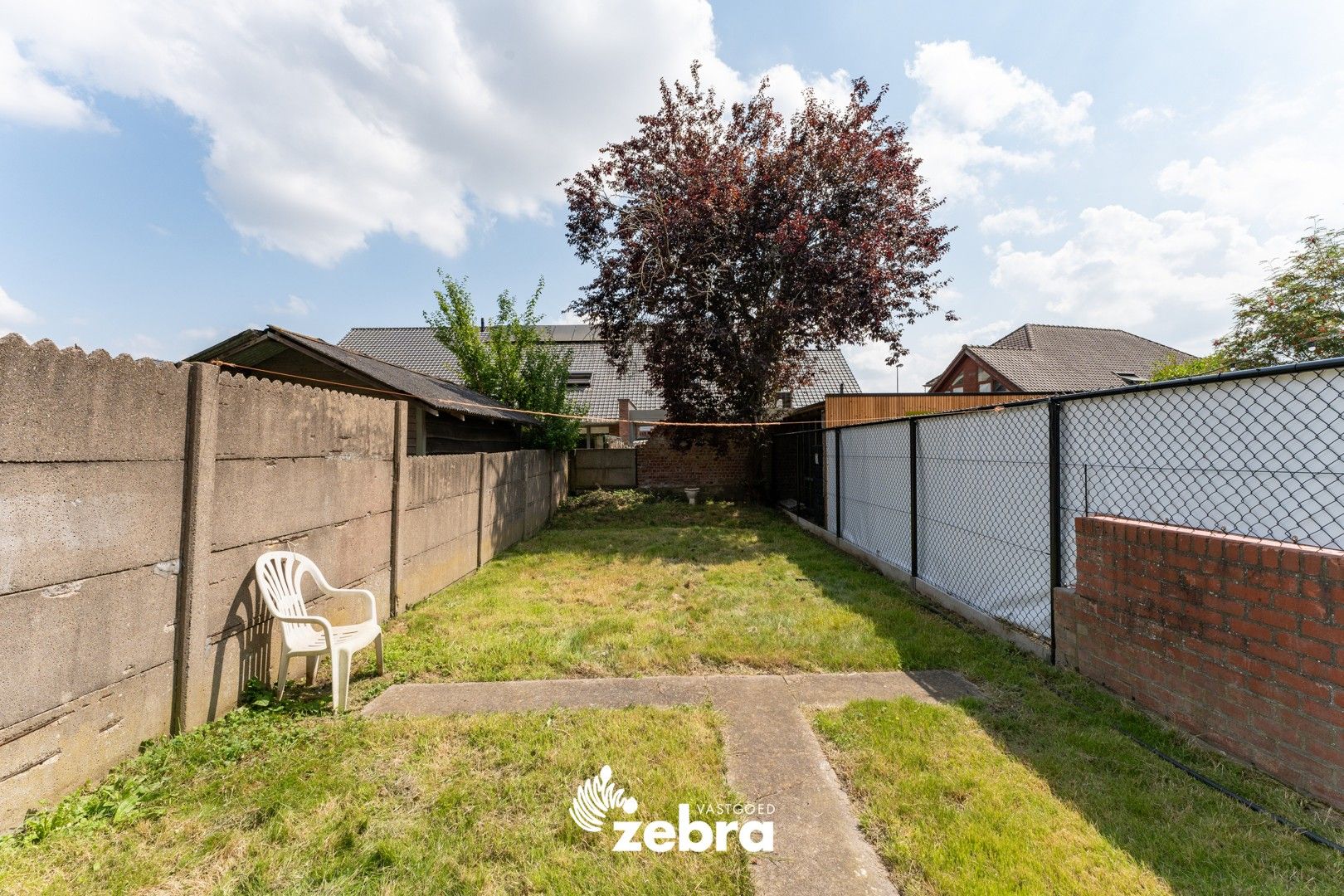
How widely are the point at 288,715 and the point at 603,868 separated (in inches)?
83.5

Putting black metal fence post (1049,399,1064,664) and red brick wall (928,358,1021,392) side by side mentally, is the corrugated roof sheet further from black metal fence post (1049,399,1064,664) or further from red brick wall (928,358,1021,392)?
red brick wall (928,358,1021,392)

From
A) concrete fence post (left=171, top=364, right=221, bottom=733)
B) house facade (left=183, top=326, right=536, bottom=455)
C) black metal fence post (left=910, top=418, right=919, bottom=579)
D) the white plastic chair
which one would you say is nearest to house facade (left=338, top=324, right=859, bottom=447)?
house facade (left=183, top=326, right=536, bottom=455)

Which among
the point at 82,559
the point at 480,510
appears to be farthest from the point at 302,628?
the point at 480,510

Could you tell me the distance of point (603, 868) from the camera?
177 cm

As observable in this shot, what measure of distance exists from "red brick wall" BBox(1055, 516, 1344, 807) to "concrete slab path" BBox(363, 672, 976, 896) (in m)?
0.84

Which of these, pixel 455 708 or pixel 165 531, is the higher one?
pixel 165 531

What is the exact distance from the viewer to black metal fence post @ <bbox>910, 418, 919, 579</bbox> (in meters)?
5.42

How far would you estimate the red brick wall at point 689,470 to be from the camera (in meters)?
14.4

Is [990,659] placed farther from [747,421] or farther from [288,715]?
[747,421]

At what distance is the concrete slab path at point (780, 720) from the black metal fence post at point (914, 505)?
2.26 m

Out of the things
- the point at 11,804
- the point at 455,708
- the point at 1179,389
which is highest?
the point at 1179,389

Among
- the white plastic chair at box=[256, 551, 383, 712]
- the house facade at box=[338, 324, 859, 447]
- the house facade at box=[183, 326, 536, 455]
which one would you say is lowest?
the white plastic chair at box=[256, 551, 383, 712]

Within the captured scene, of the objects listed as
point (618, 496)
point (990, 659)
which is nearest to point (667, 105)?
point (618, 496)

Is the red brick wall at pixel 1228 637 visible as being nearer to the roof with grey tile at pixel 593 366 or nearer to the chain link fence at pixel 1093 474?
the chain link fence at pixel 1093 474
